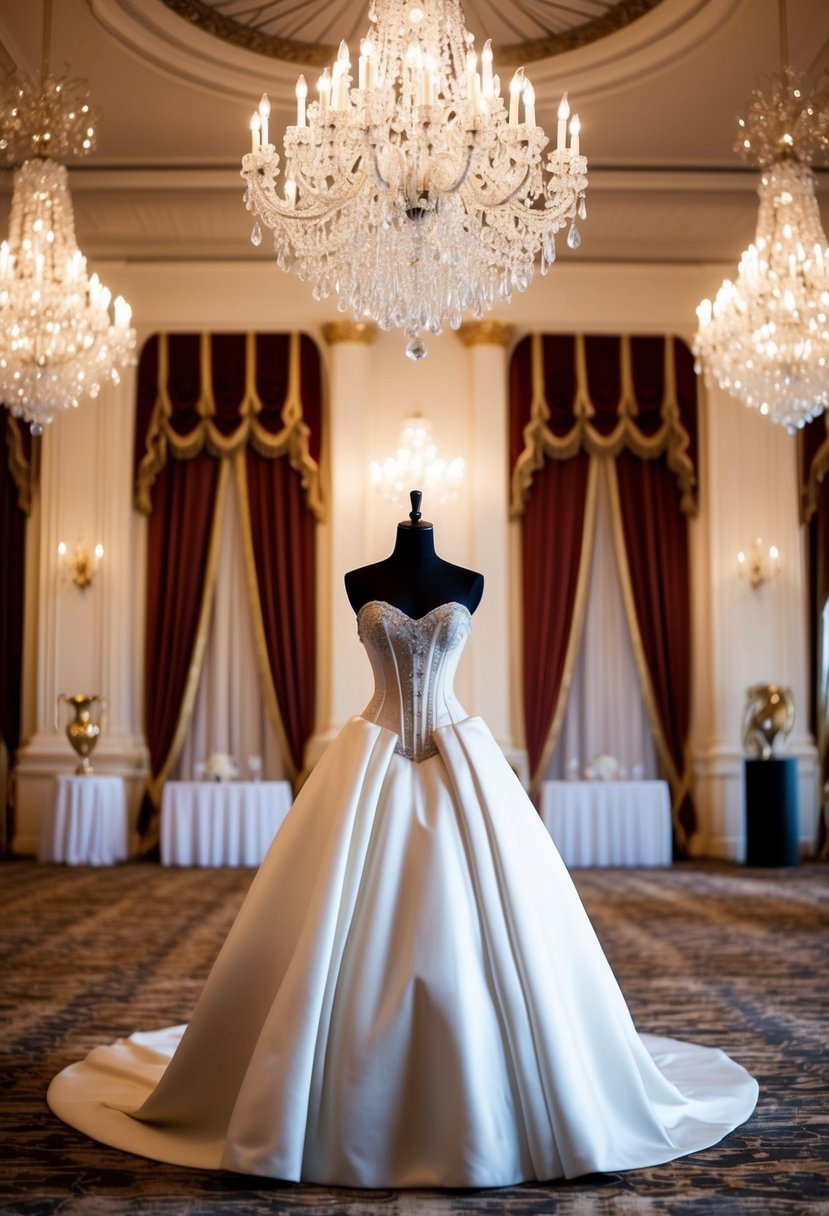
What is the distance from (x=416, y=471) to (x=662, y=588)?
2.23 metres

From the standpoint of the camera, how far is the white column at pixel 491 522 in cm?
985

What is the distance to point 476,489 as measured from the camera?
32.9 ft

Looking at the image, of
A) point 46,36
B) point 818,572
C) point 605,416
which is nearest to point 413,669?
point 46,36

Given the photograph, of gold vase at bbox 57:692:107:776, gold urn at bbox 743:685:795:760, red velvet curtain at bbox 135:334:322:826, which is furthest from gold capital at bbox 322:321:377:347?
gold urn at bbox 743:685:795:760

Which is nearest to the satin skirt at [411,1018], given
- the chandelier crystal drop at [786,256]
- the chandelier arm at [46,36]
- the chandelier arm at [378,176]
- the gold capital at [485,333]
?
the chandelier arm at [378,176]

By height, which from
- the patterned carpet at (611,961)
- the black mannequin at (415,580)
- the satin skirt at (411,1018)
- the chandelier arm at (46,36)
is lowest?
the patterned carpet at (611,961)

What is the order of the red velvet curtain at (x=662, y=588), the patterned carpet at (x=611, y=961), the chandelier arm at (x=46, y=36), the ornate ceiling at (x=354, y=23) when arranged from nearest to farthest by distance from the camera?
the patterned carpet at (x=611, y=961)
the chandelier arm at (x=46, y=36)
the ornate ceiling at (x=354, y=23)
the red velvet curtain at (x=662, y=588)

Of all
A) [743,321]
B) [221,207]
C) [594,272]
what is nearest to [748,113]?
[743,321]

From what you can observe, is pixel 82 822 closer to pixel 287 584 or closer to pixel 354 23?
pixel 287 584

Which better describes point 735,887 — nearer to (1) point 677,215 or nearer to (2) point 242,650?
(2) point 242,650

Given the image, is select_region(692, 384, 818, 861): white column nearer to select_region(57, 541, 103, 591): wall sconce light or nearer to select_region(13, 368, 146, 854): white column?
select_region(13, 368, 146, 854): white column

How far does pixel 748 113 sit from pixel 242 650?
5525 millimetres

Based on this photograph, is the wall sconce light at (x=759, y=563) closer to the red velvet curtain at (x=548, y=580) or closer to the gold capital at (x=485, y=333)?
the red velvet curtain at (x=548, y=580)

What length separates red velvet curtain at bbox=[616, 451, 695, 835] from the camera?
32.9 ft
